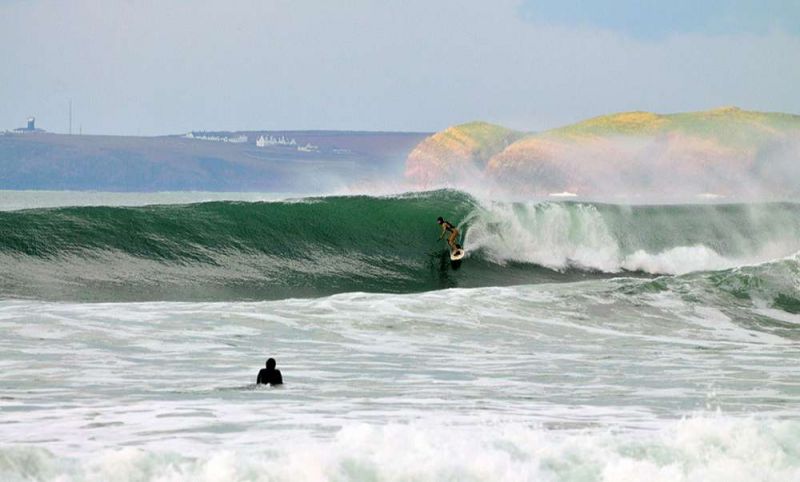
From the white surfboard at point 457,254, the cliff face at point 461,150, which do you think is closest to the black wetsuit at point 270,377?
the white surfboard at point 457,254

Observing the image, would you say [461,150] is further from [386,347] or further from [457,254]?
[386,347]

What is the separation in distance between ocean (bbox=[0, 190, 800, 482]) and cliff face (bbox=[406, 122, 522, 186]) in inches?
2592

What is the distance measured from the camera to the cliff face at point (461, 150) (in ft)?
313

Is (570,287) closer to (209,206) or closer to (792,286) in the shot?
(792,286)

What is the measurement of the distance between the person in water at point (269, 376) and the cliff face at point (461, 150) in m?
84.6

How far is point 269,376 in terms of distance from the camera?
10.4 m

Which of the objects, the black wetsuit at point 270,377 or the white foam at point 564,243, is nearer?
the black wetsuit at point 270,377

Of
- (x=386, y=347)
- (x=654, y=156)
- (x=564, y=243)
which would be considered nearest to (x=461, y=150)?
(x=654, y=156)

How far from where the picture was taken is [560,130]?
318ft

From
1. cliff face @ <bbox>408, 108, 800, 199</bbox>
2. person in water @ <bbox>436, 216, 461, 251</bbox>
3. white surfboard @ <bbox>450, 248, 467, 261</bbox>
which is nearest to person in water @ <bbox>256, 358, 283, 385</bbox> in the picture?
white surfboard @ <bbox>450, 248, 467, 261</bbox>

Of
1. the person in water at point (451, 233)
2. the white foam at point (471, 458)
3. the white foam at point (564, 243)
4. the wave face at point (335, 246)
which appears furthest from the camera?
the white foam at point (564, 243)

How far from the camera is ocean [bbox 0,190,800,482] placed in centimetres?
755

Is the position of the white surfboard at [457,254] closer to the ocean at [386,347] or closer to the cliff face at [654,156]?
the ocean at [386,347]

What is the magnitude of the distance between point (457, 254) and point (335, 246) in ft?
7.74
